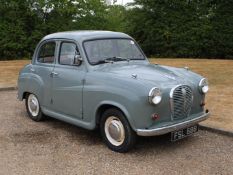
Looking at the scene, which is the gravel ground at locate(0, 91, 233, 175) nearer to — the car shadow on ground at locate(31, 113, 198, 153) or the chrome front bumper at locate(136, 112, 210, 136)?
the car shadow on ground at locate(31, 113, 198, 153)

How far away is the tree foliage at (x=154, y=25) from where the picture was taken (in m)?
22.0

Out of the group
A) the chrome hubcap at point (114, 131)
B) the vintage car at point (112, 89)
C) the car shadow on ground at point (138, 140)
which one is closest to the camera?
the vintage car at point (112, 89)

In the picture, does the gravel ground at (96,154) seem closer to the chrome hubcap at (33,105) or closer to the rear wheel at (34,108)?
the rear wheel at (34,108)

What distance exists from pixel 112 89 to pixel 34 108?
98.1 inches

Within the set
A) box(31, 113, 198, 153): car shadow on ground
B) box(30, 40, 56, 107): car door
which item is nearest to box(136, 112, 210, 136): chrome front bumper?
box(31, 113, 198, 153): car shadow on ground

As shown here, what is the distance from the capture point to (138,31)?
2347 centimetres

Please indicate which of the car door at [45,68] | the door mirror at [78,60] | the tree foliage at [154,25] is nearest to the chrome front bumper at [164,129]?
the door mirror at [78,60]

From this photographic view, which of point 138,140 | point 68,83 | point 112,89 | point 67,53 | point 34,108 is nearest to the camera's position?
point 112,89

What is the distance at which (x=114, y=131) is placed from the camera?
20.1 feet

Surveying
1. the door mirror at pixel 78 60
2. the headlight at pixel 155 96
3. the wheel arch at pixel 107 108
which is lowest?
the wheel arch at pixel 107 108

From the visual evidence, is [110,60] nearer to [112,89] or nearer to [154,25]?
[112,89]

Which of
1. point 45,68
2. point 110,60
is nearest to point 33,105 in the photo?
point 45,68

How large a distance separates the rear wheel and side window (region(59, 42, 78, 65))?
3.67ft

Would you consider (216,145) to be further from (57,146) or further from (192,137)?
(57,146)
